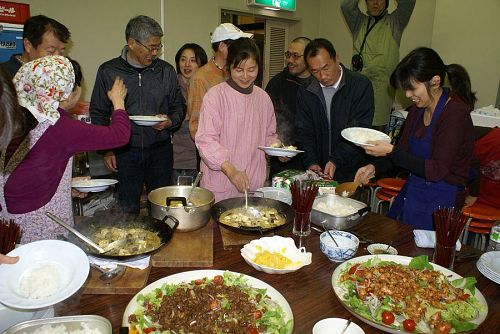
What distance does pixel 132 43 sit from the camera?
2.98m

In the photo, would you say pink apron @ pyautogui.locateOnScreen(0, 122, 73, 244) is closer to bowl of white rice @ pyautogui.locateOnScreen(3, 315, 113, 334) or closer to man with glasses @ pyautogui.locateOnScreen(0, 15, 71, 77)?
bowl of white rice @ pyautogui.locateOnScreen(3, 315, 113, 334)

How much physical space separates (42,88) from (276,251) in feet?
3.97

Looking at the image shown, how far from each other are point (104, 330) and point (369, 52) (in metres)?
5.25

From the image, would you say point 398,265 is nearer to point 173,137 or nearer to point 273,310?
point 273,310

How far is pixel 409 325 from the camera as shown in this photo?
3.78ft

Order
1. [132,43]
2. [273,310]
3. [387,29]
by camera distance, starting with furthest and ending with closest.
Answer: [387,29] < [132,43] < [273,310]

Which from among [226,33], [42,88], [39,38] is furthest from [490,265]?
[39,38]

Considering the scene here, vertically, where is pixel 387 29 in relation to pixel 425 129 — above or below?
above

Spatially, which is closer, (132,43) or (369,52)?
(132,43)

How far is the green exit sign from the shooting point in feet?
20.8

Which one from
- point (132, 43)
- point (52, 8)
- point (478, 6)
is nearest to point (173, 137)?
point (132, 43)

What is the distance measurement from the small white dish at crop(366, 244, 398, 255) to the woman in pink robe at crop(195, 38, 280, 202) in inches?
33.7

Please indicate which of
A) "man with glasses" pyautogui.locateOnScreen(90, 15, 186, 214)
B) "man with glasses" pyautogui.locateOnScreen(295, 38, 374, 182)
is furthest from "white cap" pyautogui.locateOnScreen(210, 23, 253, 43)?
"man with glasses" pyautogui.locateOnScreen(295, 38, 374, 182)

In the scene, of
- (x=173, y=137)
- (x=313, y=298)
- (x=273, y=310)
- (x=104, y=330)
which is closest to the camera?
(x=104, y=330)
